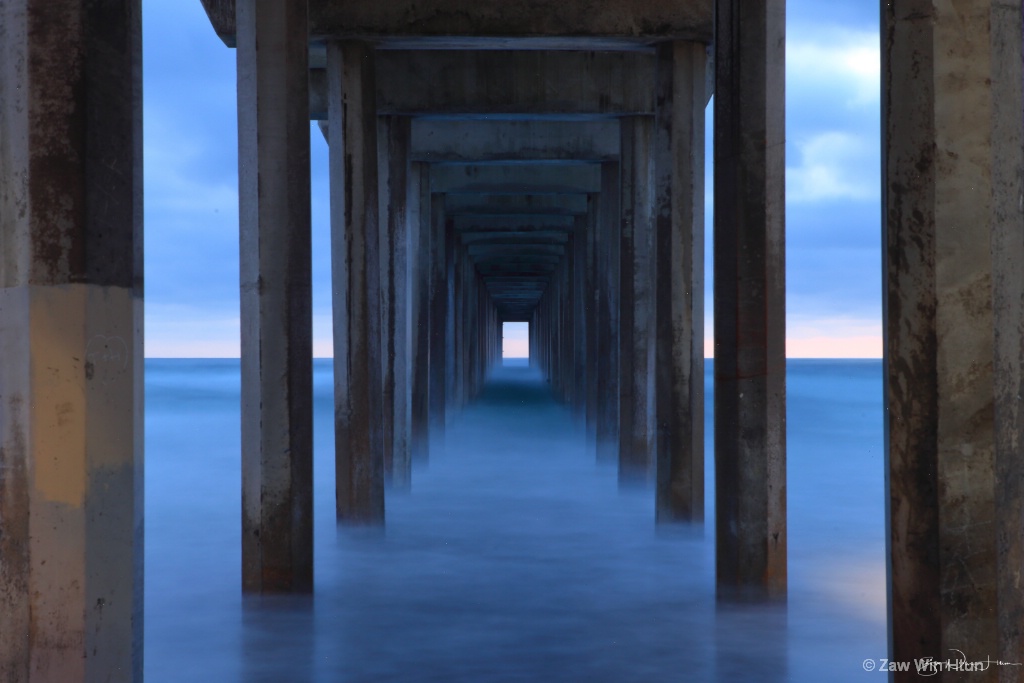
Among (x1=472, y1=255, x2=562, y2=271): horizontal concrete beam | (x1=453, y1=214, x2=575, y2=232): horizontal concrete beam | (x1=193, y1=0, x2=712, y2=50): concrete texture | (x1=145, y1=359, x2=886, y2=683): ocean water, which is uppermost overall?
(x1=193, y1=0, x2=712, y2=50): concrete texture

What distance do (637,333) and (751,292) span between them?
6.70 metres

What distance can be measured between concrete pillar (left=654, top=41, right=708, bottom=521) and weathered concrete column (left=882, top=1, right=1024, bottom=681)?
247 inches

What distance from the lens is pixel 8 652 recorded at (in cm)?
395

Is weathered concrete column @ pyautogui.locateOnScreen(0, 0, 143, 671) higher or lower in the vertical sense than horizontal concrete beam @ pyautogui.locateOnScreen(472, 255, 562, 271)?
lower

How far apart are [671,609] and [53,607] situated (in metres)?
4.24

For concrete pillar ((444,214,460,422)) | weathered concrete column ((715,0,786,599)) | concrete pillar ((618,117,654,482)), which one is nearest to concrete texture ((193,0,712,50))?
concrete pillar ((618,117,654,482))

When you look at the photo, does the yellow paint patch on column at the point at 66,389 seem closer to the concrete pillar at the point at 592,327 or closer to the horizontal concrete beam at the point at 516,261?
the concrete pillar at the point at 592,327

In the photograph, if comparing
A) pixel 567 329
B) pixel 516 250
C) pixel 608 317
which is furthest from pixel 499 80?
pixel 516 250

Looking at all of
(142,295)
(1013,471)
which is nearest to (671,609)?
(1013,471)

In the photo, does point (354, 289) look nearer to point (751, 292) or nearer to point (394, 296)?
point (394, 296)

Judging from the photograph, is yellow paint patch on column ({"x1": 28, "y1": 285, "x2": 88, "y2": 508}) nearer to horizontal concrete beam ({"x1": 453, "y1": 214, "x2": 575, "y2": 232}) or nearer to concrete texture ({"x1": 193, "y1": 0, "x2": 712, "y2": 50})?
concrete texture ({"x1": 193, "y1": 0, "x2": 712, "y2": 50})

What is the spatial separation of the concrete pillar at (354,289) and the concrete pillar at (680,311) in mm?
2753

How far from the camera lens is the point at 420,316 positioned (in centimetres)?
1636

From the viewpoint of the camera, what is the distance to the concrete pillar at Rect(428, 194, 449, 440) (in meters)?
19.0
